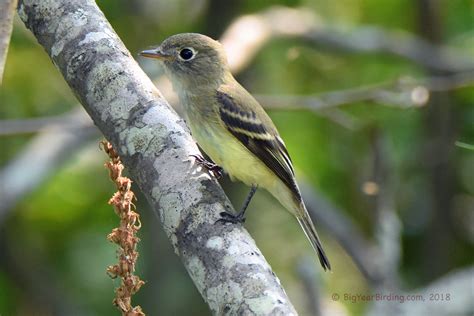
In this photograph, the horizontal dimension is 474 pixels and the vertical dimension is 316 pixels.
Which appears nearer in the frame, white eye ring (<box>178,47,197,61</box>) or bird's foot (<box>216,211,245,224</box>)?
bird's foot (<box>216,211,245,224</box>)

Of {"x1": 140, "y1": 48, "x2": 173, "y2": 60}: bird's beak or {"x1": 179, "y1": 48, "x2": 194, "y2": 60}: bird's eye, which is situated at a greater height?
{"x1": 179, "y1": 48, "x2": 194, "y2": 60}: bird's eye

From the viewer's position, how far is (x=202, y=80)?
5410mm

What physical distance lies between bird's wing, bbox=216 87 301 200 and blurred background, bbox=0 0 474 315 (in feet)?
5.93

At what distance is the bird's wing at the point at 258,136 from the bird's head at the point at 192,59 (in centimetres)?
37

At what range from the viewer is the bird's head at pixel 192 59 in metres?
5.42

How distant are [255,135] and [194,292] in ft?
11.0

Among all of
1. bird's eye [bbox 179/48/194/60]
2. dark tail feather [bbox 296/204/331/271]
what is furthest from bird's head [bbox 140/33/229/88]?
dark tail feather [bbox 296/204/331/271]

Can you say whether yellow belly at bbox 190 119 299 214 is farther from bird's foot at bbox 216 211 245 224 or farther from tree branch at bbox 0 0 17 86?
tree branch at bbox 0 0 17 86

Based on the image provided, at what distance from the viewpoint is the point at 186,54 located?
554 centimetres

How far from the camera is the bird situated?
4.96 m

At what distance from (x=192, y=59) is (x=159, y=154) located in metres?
2.42

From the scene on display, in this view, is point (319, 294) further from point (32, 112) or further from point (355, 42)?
point (32, 112)

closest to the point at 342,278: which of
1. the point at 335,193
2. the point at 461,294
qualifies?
the point at 335,193

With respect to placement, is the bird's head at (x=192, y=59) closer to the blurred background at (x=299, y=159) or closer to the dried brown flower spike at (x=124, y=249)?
the blurred background at (x=299, y=159)
